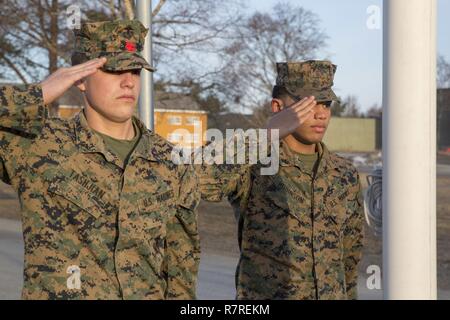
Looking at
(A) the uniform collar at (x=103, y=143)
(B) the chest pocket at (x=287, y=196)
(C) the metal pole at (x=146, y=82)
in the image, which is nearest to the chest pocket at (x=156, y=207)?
(A) the uniform collar at (x=103, y=143)

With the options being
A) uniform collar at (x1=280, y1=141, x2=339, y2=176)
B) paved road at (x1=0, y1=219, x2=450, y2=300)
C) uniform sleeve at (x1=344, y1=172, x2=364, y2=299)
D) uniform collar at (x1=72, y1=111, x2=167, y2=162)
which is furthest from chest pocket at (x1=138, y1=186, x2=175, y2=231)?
paved road at (x1=0, y1=219, x2=450, y2=300)

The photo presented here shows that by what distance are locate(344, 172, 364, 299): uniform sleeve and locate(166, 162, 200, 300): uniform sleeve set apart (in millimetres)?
1126

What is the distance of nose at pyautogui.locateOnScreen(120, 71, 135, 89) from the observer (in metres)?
3.40

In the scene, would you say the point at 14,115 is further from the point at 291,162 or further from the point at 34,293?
the point at 291,162

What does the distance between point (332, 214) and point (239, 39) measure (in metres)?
14.2

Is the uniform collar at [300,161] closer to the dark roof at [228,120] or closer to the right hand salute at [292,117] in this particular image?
the right hand salute at [292,117]

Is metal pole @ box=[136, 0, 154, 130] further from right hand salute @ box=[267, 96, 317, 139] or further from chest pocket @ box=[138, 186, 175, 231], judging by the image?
chest pocket @ box=[138, 186, 175, 231]

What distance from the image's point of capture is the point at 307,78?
4.39 meters

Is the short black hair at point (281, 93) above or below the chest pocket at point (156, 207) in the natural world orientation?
above

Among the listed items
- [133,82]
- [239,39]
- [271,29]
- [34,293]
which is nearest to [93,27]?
[133,82]

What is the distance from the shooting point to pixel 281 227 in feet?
13.8

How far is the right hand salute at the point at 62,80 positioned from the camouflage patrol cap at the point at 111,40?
210 mm

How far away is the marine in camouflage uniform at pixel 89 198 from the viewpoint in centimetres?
320

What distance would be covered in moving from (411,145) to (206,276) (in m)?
6.97
